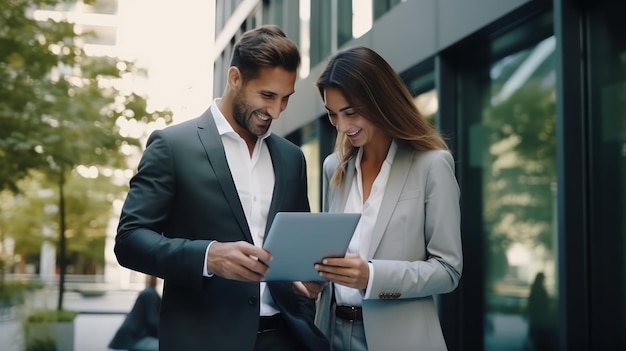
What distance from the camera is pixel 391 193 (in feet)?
10.0

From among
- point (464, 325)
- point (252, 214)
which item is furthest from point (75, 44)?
point (252, 214)

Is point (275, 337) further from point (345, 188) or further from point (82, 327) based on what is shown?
point (82, 327)

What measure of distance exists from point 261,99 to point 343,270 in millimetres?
770

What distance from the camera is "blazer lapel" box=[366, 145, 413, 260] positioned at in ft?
9.90

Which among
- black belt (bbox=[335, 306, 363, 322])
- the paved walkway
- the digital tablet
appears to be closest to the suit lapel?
the digital tablet

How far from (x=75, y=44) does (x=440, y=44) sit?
8617 mm

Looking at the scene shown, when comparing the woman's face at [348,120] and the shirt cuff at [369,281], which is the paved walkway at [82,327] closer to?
the woman's face at [348,120]

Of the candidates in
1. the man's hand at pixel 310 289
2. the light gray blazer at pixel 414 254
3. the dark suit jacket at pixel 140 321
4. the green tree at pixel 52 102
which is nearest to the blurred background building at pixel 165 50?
the green tree at pixel 52 102

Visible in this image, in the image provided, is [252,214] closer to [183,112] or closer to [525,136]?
[525,136]

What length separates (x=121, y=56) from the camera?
15.5 meters

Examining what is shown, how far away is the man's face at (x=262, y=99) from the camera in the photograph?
3.05 metres

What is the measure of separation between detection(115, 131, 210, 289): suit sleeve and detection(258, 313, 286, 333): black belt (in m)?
0.38

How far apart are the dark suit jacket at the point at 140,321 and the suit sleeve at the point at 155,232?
26.7ft

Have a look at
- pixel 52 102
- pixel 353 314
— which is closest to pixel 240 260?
pixel 353 314
